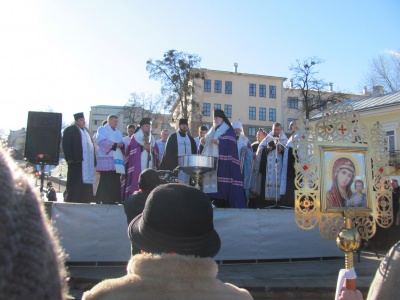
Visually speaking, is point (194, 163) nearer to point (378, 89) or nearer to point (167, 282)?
point (167, 282)

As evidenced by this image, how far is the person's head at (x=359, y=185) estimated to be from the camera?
3.96 metres

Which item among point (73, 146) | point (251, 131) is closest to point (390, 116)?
point (73, 146)

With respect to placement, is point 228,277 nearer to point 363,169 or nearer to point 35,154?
point 363,169

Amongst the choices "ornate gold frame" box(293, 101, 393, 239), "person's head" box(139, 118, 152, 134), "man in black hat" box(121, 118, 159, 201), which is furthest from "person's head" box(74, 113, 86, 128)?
"ornate gold frame" box(293, 101, 393, 239)

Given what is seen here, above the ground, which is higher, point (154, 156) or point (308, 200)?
point (154, 156)

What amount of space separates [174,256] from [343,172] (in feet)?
9.04

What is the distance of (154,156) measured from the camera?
412 inches

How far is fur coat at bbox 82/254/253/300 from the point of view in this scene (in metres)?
1.60

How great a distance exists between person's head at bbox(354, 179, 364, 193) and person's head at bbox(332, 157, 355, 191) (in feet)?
0.19

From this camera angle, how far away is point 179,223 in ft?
5.98

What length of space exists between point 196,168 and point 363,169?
3810mm

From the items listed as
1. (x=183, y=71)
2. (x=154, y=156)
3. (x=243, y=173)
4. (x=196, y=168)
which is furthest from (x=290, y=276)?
(x=183, y=71)

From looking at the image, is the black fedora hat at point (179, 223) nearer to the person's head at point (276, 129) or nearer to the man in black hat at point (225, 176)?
the man in black hat at point (225, 176)

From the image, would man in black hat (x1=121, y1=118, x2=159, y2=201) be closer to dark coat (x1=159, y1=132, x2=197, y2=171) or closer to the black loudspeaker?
dark coat (x1=159, y1=132, x2=197, y2=171)
